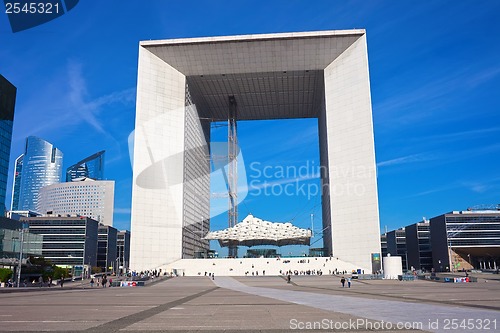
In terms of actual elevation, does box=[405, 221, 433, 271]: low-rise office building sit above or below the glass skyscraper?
below

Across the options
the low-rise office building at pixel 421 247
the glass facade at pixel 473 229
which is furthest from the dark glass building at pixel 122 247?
the glass facade at pixel 473 229

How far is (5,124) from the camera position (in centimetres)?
9444

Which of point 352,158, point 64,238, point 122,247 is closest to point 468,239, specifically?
point 352,158

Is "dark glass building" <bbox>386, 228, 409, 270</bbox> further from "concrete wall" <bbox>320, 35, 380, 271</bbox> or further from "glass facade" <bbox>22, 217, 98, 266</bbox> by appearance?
"glass facade" <bbox>22, 217, 98, 266</bbox>

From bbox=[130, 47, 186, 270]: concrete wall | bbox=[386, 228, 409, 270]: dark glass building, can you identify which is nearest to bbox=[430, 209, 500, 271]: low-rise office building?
bbox=[386, 228, 409, 270]: dark glass building

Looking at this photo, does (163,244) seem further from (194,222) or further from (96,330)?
(96,330)

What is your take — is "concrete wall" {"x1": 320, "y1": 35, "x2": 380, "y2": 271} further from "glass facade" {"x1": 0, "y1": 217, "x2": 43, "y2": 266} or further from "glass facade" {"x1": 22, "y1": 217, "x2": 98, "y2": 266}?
"glass facade" {"x1": 22, "y1": 217, "x2": 98, "y2": 266}

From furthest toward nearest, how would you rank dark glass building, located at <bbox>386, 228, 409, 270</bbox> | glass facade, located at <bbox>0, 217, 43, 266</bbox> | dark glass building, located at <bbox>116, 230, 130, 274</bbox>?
dark glass building, located at <bbox>116, 230, 130, 274</bbox>
dark glass building, located at <bbox>386, 228, 409, 270</bbox>
glass facade, located at <bbox>0, 217, 43, 266</bbox>

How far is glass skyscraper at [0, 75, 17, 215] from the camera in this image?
92.4 meters

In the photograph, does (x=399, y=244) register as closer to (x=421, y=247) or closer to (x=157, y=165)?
(x=421, y=247)

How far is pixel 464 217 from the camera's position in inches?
4833

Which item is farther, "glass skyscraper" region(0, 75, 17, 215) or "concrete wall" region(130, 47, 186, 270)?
"glass skyscraper" region(0, 75, 17, 215)

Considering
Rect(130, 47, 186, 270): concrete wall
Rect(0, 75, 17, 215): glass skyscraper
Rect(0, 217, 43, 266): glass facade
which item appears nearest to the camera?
Rect(0, 217, 43, 266): glass facade

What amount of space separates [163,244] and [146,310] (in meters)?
59.4
